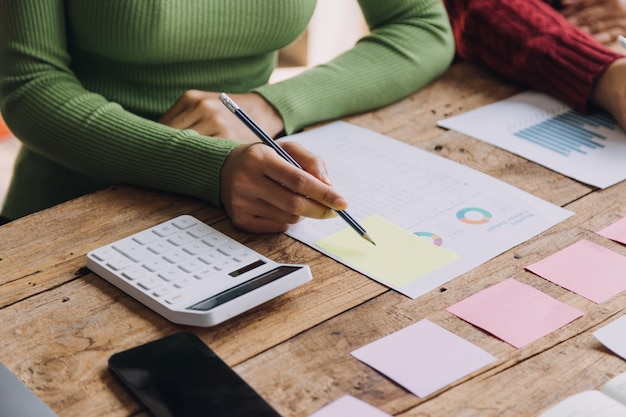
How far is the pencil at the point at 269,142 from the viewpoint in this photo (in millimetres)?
930

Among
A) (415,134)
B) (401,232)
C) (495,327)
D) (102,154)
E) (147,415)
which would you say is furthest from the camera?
(415,134)

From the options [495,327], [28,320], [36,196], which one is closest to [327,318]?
[495,327]

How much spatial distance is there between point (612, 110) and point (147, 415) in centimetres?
85

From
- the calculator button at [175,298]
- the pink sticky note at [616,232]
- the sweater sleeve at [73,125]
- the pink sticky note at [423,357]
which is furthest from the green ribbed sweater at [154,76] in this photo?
the pink sticky note at [616,232]

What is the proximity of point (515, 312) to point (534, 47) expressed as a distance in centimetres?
64

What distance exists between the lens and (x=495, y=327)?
0.79 metres

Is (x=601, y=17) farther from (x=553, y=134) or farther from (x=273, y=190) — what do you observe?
(x=273, y=190)

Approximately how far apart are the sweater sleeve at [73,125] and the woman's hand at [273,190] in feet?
0.15

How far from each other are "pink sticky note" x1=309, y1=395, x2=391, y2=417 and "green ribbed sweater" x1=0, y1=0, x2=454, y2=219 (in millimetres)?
376

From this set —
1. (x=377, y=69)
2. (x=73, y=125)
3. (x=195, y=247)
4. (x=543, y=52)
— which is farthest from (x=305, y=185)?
(x=543, y=52)

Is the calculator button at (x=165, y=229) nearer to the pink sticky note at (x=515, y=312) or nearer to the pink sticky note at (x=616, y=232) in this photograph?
the pink sticky note at (x=515, y=312)

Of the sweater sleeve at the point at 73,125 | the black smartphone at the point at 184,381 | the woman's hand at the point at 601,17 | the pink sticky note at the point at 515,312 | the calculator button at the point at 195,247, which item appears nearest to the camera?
the black smartphone at the point at 184,381

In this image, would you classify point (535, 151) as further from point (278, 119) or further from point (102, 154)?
point (102, 154)

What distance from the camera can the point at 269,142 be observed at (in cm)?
98
